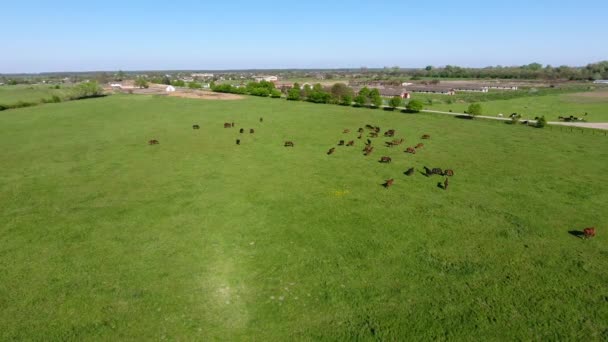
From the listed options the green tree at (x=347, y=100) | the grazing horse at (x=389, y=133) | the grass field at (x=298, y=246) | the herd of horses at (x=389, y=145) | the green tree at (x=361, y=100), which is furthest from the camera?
the green tree at (x=347, y=100)

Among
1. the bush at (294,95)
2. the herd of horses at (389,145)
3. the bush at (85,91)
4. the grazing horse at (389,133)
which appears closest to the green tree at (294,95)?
the bush at (294,95)

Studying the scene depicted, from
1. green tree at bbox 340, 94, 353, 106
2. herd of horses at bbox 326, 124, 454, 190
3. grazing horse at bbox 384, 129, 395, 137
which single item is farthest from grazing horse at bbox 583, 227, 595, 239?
green tree at bbox 340, 94, 353, 106

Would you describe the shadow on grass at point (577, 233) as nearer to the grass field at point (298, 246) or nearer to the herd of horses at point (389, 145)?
the grass field at point (298, 246)

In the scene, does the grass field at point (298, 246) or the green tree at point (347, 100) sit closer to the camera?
the grass field at point (298, 246)

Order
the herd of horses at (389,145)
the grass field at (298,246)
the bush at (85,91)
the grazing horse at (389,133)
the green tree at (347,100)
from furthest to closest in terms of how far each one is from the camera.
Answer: the bush at (85,91) < the green tree at (347,100) < the grazing horse at (389,133) < the herd of horses at (389,145) < the grass field at (298,246)

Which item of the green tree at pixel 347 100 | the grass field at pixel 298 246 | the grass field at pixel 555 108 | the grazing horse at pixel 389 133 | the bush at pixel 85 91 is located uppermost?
the bush at pixel 85 91

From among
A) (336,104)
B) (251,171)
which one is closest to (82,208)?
(251,171)

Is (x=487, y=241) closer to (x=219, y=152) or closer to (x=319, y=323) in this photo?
(x=319, y=323)

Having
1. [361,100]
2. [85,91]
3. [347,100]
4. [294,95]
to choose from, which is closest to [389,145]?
[361,100]

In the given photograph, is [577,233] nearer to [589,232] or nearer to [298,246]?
[589,232]

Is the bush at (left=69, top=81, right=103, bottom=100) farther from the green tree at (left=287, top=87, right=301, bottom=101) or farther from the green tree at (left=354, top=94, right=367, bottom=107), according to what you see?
the green tree at (left=354, top=94, right=367, bottom=107)
